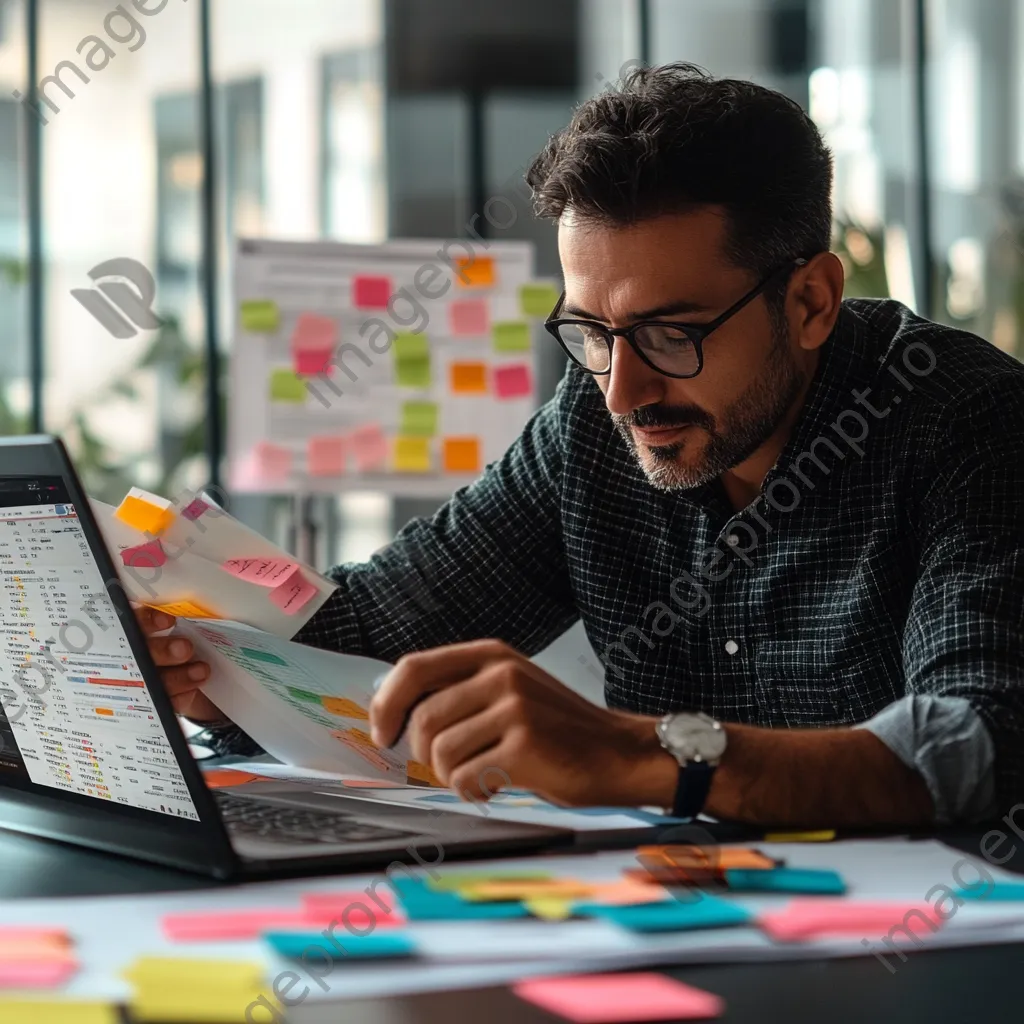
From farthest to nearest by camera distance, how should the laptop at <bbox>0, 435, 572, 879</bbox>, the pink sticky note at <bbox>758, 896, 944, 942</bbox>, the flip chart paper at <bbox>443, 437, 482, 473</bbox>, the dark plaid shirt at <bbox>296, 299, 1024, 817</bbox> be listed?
the flip chart paper at <bbox>443, 437, 482, 473</bbox> < the dark plaid shirt at <bbox>296, 299, 1024, 817</bbox> < the laptop at <bbox>0, 435, 572, 879</bbox> < the pink sticky note at <bbox>758, 896, 944, 942</bbox>

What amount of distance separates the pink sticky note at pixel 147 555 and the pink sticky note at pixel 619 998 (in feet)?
2.00

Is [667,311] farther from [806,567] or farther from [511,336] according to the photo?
[511,336]

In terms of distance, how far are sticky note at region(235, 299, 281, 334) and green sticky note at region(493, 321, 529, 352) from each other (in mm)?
537

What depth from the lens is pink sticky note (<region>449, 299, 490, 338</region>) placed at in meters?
3.43

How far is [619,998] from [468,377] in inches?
112

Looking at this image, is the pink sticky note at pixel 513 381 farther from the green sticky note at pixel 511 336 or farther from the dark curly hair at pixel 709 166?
the dark curly hair at pixel 709 166

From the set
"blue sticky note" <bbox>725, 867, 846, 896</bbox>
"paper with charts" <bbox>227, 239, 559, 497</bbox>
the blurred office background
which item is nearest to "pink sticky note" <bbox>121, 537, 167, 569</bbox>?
"blue sticky note" <bbox>725, 867, 846, 896</bbox>

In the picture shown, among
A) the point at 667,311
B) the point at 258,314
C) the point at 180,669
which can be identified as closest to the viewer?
the point at 180,669

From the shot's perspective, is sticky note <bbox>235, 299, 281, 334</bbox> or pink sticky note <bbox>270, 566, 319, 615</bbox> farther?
sticky note <bbox>235, 299, 281, 334</bbox>

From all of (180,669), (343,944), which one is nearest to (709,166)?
(180,669)

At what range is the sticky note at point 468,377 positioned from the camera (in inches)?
135

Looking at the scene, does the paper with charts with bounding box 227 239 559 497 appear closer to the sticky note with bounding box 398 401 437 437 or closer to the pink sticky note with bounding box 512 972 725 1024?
the sticky note with bounding box 398 401 437 437

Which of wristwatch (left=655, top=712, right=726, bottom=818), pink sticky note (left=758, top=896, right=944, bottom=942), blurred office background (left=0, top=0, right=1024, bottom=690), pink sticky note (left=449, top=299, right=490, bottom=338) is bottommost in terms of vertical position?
pink sticky note (left=758, top=896, right=944, bottom=942)

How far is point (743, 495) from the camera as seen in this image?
61.7 inches
